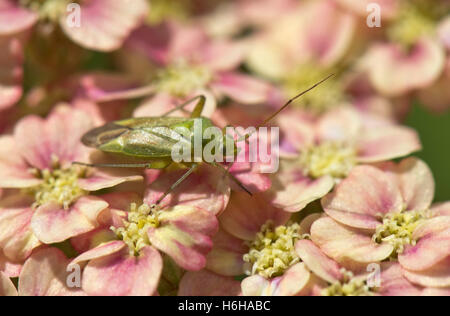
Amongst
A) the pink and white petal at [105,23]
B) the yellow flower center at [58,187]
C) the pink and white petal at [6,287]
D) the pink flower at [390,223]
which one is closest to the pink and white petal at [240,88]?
the pink and white petal at [105,23]

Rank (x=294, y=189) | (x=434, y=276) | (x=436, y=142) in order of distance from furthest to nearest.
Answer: (x=436, y=142) < (x=294, y=189) < (x=434, y=276)

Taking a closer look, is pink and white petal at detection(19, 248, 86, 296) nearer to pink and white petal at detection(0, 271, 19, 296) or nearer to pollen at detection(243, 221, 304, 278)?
pink and white petal at detection(0, 271, 19, 296)

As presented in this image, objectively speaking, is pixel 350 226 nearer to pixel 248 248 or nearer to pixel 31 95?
pixel 248 248

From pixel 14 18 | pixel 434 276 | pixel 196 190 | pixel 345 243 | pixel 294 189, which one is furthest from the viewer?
pixel 14 18

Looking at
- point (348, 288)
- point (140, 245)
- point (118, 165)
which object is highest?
point (118, 165)

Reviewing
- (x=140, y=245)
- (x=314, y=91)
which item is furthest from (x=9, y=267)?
(x=314, y=91)

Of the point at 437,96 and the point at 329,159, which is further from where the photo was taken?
the point at 437,96

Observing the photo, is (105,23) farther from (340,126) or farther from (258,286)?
(258,286)
